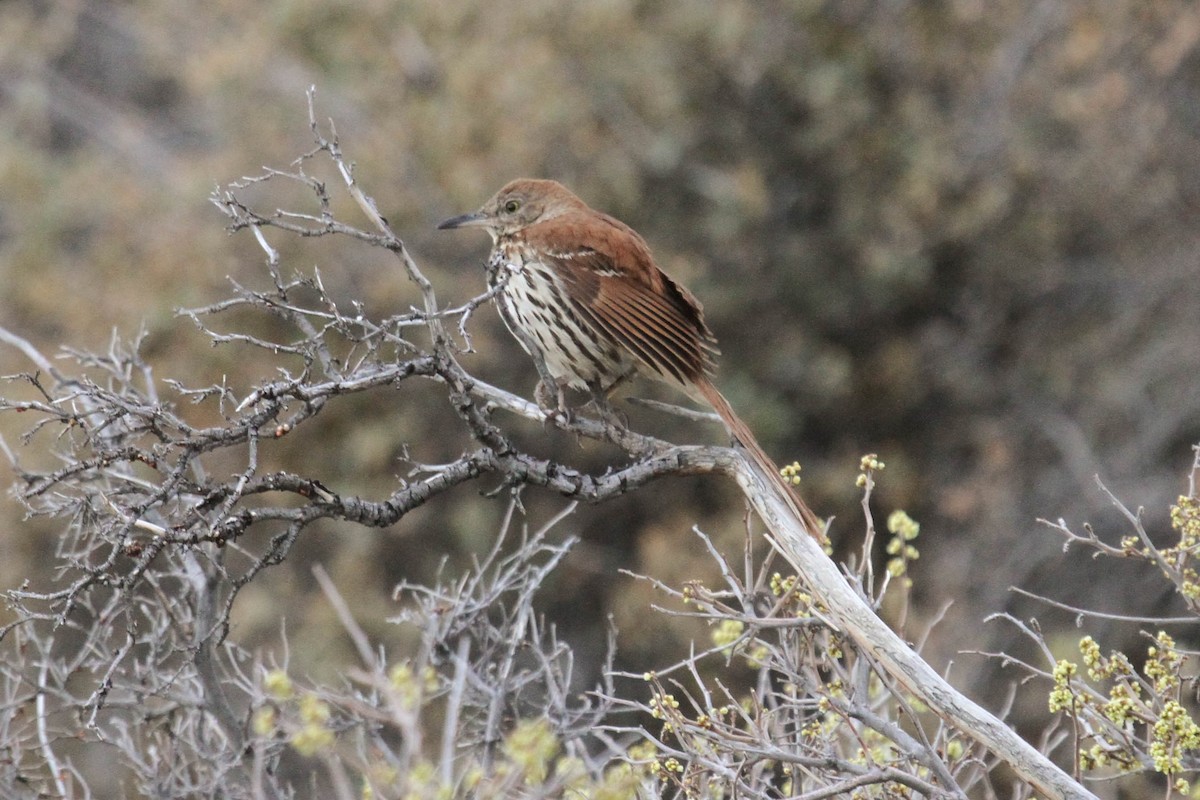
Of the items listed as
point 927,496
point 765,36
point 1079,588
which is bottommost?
point 1079,588

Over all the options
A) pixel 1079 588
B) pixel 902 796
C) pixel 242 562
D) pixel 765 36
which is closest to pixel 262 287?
pixel 242 562

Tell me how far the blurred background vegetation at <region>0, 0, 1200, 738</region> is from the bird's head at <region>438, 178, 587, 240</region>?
10.3ft

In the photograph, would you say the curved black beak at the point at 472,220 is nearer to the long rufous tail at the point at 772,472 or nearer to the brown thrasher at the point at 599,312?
the brown thrasher at the point at 599,312

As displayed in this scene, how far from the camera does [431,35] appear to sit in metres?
9.51

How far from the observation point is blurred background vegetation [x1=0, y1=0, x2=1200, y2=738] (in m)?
8.91

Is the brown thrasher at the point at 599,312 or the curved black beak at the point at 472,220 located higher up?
the curved black beak at the point at 472,220

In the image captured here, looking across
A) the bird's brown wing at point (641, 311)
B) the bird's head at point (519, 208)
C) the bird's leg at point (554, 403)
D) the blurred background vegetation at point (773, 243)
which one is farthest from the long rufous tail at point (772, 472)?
the blurred background vegetation at point (773, 243)

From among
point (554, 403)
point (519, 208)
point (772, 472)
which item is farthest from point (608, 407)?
point (519, 208)

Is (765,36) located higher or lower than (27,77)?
lower

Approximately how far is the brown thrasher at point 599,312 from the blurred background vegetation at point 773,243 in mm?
3623

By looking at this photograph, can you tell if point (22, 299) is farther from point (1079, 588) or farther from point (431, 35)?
point (1079, 588)

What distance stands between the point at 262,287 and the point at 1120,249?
543cm

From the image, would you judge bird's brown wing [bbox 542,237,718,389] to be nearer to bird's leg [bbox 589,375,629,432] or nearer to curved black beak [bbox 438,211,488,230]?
bird's leg [bbox 589,375,629,432]

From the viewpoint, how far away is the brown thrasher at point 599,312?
4531 mm
